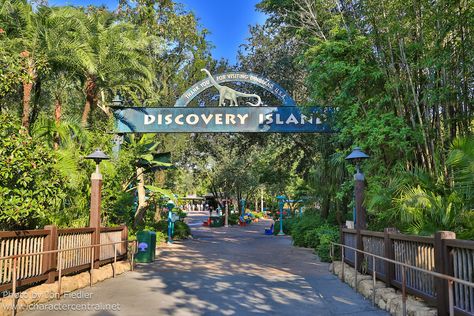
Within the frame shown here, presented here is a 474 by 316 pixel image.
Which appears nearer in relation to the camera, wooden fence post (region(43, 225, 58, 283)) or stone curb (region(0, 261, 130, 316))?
stone curb (region(0, 261, 130, 316))

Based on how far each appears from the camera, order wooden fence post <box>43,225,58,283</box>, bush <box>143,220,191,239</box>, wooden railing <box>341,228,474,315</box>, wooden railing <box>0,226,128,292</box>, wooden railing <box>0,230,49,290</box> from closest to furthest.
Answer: wooden railing <box>341,228,474,315</box> → wooden railing <box>0,230,49,290</box> → wooden railing <box>0,226,128,292</box> → wooden fence post <box>43,225,58,283</box> → bush <box>143,220,191,239</box>

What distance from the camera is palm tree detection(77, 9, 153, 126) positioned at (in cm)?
1533

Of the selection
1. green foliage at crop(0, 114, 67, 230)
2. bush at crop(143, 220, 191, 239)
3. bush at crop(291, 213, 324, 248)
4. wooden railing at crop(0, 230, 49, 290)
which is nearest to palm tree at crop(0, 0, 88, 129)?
green foliage at crop(0, 114, 67, 230)

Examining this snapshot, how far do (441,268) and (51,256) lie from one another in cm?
646

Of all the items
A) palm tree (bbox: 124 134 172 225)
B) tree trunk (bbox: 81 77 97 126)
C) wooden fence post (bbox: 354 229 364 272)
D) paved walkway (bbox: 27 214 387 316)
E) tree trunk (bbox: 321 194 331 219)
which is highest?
tree trunk (bbox: 81 77 97 126)

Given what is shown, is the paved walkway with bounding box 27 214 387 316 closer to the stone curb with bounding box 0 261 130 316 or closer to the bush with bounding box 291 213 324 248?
the stone curb with bounding box 0 261 130 316

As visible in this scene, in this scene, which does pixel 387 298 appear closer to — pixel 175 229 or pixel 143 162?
pixel 143 162

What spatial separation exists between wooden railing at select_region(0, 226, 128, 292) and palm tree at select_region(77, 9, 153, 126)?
6.07 meters

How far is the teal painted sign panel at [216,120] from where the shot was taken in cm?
1513

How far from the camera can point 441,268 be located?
19.1 feet

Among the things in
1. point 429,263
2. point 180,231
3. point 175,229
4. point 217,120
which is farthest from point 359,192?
point 175,229

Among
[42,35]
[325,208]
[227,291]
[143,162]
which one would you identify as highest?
[42,35]

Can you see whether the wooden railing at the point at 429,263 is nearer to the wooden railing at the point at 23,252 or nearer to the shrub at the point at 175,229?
the wooden railing at the point at 23,252

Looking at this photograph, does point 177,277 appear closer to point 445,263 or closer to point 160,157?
point 445,263
